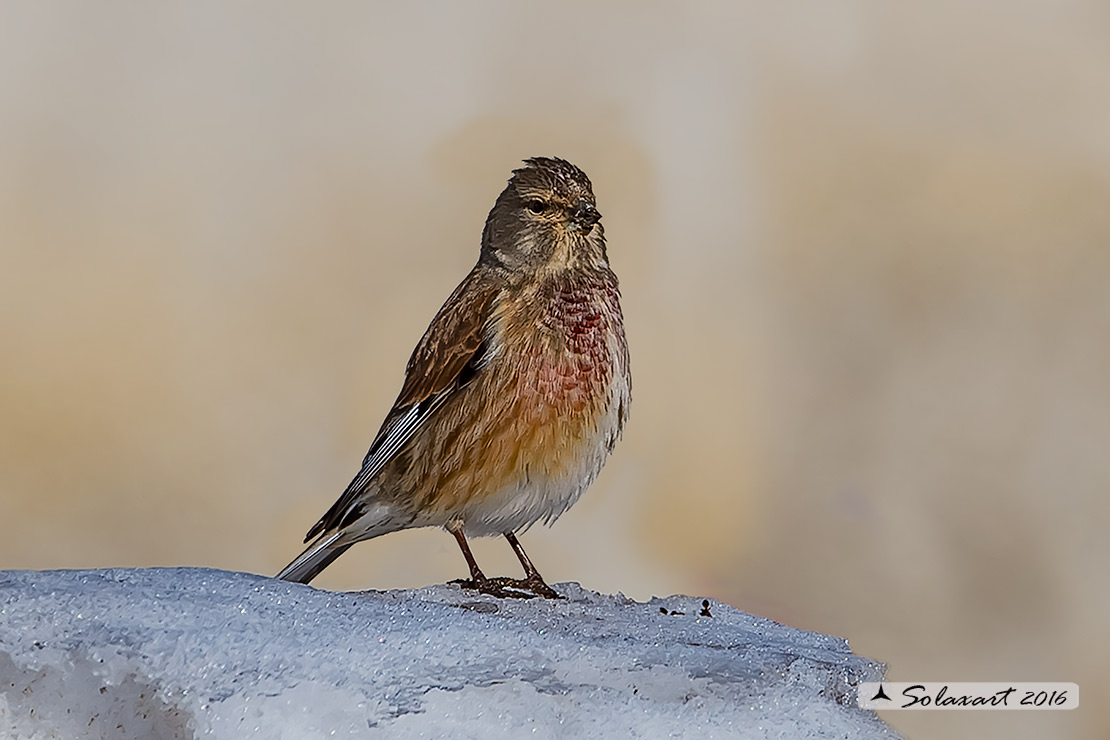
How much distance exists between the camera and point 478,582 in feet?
8.74

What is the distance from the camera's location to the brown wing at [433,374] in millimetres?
2691

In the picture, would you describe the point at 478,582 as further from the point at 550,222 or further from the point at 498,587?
the point at 550,222

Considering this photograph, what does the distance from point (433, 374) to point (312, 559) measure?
0.51 meters

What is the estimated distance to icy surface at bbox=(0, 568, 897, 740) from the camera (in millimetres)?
1768

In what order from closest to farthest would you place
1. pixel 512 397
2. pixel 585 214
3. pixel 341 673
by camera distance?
1. pixel 341 673
2. pixel 512 397
3. pixel 585 214

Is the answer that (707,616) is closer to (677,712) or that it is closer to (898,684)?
(898,684)

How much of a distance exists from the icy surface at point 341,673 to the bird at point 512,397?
48 centimetres

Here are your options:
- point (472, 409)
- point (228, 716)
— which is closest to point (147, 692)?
point (228, 716)

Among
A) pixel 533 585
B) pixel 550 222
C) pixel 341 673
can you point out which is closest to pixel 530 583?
pixel 533 585

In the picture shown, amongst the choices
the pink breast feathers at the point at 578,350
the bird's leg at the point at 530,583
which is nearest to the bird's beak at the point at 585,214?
the pink breast feathers at the point at 578,350

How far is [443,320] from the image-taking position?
2.80m

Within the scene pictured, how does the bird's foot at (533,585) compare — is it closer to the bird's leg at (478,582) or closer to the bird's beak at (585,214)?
the bird's leg at (478,582)

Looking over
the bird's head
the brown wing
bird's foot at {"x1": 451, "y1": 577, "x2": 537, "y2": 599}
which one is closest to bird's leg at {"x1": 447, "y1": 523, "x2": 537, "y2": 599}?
bird's foot at {"x1": 451, "y1": 577, "x2": 537, "y2": 599}

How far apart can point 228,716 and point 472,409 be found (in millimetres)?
1037
